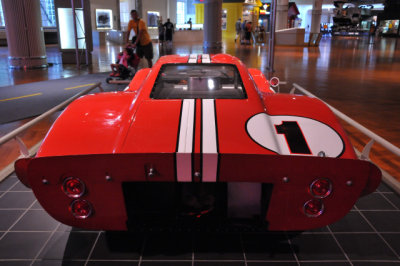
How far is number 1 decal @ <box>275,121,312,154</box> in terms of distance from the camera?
176 centimetres

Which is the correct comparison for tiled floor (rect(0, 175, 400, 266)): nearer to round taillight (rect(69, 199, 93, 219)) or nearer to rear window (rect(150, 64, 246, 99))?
round taillight (rect(69, 199, 93, 219))

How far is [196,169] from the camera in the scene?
64.7 inches

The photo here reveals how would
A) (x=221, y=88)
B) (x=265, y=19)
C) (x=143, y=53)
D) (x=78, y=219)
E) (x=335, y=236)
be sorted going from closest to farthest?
(x=78, y=219) < (x=335, y=236) < (x=221, y=88) < (x=143, y=53) < (x=265, y=19)

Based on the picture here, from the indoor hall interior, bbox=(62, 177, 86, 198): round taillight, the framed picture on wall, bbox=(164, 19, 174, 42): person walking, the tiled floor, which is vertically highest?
the framed picture on wall

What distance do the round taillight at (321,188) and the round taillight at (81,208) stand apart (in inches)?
44.3

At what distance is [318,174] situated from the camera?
5.46ft

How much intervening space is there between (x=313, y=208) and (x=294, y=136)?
0.40m

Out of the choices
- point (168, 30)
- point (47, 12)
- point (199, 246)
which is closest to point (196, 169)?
point (199, 246)

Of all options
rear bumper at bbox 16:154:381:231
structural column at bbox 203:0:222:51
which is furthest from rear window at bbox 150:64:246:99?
structural column at bbox 203:0:222:51

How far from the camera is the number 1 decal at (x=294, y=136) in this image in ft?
5.78

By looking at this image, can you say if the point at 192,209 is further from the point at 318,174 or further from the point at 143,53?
the point at 143,53

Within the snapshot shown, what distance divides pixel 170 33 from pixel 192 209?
61.8 ft

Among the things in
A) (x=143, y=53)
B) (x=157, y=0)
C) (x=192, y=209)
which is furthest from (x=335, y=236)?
(x=157, y=0)

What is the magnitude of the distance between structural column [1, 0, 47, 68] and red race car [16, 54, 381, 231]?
9472mm
